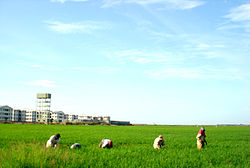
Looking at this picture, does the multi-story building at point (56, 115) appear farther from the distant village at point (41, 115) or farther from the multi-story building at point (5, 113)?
the multi-story building at point (5, 113)

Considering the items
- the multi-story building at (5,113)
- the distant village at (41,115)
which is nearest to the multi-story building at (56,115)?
the distant village at (41,115)

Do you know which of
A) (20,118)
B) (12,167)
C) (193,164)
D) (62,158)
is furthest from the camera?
(20,118)

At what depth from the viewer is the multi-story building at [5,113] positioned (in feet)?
437

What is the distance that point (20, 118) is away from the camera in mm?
156375

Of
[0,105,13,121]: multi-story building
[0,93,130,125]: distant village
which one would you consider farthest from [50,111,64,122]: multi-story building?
[0,105,13,121]: multi-story building

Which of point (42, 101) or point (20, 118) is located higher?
point (42, 101)

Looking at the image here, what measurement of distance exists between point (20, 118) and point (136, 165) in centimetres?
16195

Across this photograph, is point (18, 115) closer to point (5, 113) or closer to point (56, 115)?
point (5, 113)

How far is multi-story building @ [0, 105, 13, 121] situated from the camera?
13331cm

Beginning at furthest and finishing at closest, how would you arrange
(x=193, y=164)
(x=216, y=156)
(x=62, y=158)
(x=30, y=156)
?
1. (x=216, y=156)
2. (x=193, y=164)
3. (x=62, y=158)
4. (x=30, y=156)

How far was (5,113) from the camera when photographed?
136 metres

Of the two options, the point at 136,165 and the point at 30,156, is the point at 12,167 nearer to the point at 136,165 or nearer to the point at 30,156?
the point at 30,156

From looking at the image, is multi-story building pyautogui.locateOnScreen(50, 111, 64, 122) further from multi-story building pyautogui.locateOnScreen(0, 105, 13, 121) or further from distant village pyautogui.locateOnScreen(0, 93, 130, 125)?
multi-story building pyautogui.locateOnScreen(0, 105, 13, 121)

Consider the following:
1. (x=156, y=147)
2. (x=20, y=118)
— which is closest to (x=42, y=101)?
(x=20, y=118)
